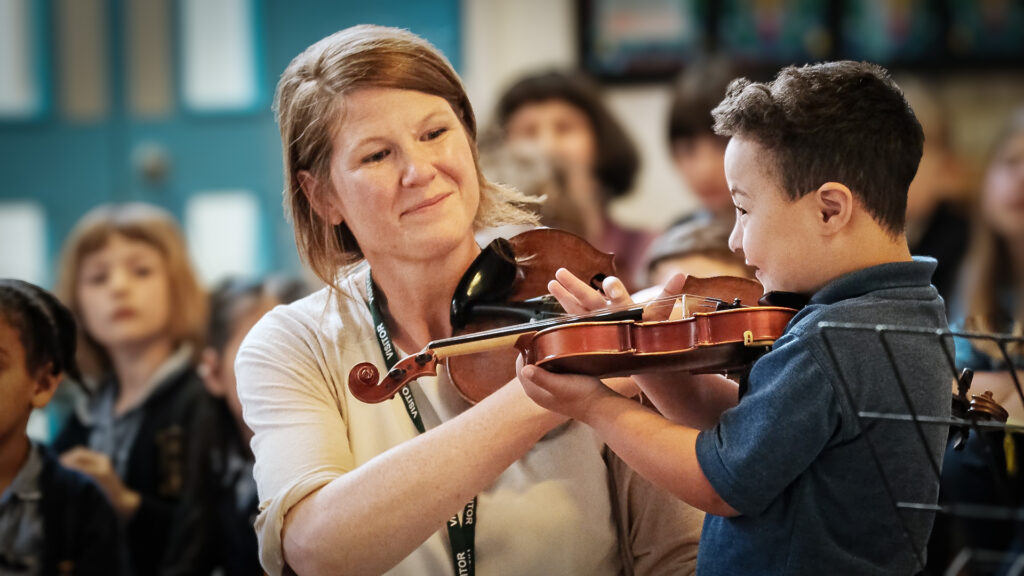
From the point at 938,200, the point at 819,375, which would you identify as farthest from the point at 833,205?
the point at 938,200

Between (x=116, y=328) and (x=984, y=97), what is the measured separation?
3.11 meters

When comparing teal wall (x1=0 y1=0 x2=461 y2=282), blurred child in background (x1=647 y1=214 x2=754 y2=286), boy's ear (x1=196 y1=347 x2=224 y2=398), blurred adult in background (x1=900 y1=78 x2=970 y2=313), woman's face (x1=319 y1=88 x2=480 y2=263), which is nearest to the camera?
woman's face (x1=319 y1=88 x2=480 y2=263)

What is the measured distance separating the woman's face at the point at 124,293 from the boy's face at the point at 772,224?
68.9 inches

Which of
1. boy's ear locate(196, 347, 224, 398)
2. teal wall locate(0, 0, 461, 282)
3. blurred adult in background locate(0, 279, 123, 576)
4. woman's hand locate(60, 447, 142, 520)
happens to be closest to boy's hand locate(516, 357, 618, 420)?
blurred adult in background locate(0, 279, 123, 576)

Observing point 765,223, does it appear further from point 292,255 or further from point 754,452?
point 292,255

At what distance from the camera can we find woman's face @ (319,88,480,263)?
1385mm

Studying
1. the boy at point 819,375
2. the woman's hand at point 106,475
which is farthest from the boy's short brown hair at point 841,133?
the woman's hand at point 106,475

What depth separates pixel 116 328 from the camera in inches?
101

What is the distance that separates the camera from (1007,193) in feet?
10.3

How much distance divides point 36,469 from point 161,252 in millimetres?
1228

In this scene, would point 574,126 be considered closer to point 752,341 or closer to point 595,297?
point 595,297

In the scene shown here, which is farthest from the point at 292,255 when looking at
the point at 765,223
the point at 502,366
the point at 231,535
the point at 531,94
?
the point at 765,223

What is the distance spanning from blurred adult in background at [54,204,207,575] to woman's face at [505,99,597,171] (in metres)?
1.12

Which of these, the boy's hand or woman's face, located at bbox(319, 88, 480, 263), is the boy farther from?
woman's face, located at bbox(319, 88, 480, 263)
